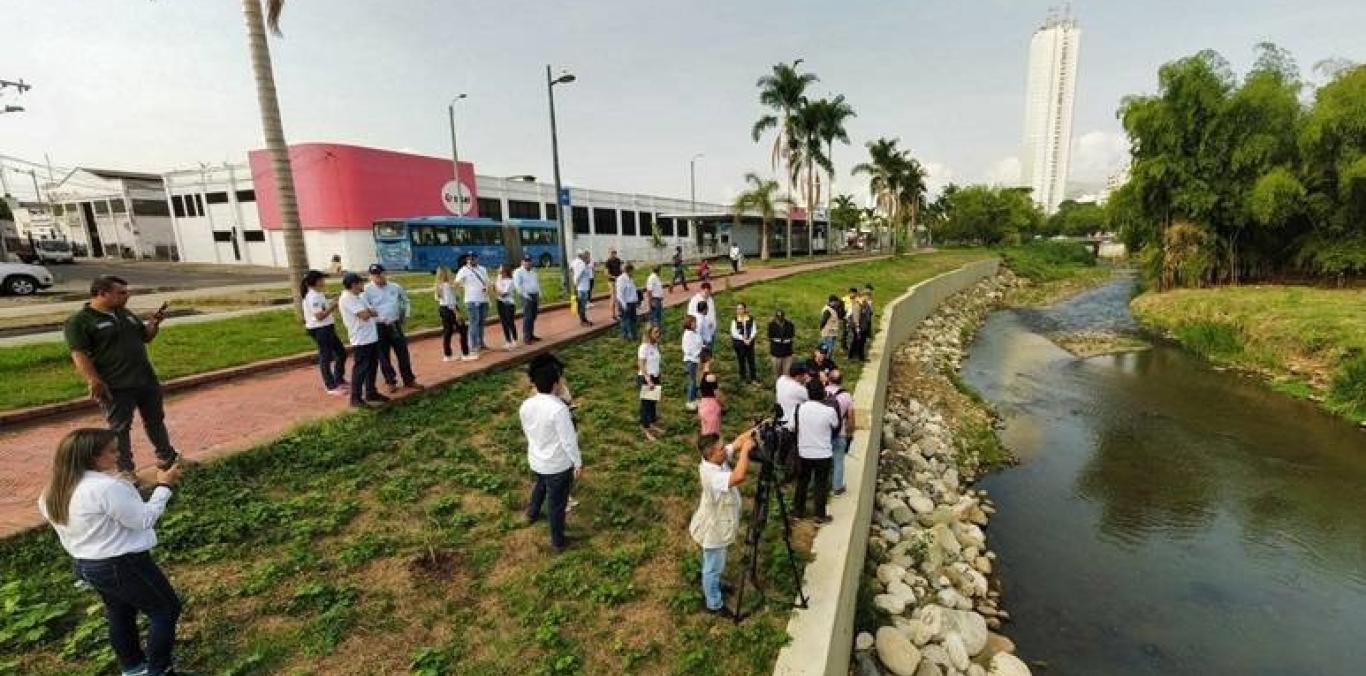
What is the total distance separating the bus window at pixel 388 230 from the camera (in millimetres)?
27283

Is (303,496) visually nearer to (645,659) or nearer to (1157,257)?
(645,659)

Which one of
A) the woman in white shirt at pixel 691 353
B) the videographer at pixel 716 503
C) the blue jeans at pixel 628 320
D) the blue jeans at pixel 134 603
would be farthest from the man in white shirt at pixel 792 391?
the blue jeans at pixel 628 320

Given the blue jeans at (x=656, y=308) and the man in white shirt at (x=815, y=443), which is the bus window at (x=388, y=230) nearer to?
the blue jeans at (x=656, y=308)

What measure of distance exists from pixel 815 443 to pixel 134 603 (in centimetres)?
515

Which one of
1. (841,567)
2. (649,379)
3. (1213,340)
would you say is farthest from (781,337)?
(1213,340)

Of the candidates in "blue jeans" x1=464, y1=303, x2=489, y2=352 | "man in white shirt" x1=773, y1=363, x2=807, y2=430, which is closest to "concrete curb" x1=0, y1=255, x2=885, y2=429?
"blue jeans" x1=464, y1=303, x2=489, y2=352

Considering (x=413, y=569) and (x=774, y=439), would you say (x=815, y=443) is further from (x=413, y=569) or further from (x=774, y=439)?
(x=413, y=569)

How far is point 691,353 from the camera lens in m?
8.59

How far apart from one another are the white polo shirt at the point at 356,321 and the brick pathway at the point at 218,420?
41.9 inches

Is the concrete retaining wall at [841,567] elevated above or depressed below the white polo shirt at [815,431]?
below

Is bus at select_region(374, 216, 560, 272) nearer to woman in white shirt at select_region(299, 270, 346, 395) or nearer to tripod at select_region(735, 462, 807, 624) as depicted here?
woman in white shirt at select_region(299, 270, 346, 395)

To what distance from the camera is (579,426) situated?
7.83 m

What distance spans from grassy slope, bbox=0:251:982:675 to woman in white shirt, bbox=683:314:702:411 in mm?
1522

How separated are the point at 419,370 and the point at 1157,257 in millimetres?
31965
